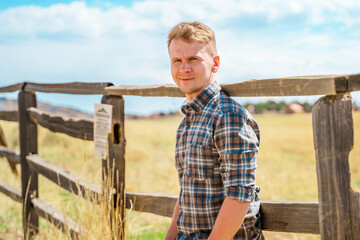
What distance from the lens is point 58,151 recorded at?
10742mm

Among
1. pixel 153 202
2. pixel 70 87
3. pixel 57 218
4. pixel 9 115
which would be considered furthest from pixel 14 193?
pixel 153 202

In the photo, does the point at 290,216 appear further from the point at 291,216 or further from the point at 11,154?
the point at 11,154

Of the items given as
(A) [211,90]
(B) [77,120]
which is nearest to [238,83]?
(A) [211,90]

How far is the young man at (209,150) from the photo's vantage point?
5.82 feet

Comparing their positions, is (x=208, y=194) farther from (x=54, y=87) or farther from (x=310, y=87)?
(x=54, y=87)

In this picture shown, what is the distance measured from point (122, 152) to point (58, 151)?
7.99 meters

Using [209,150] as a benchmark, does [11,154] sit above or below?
below

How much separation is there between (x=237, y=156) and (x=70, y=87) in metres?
2.49

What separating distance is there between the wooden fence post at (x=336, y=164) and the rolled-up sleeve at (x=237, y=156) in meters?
0.31

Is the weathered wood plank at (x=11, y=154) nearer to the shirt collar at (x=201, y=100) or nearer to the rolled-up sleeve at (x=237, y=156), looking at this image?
the shirt collar at (x=201, y=100)

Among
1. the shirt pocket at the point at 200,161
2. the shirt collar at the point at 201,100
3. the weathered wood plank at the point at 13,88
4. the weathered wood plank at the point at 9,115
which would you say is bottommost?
the shirt pocket at the point at 200,161

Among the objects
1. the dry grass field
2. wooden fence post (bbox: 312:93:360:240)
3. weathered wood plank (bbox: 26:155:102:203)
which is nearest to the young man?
wooden fence post (bbox: 312:93:360:240)

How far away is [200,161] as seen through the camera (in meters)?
1.90

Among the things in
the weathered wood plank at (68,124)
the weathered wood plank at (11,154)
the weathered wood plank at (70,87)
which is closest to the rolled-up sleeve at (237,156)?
the weathered wood plank at (70,87)
